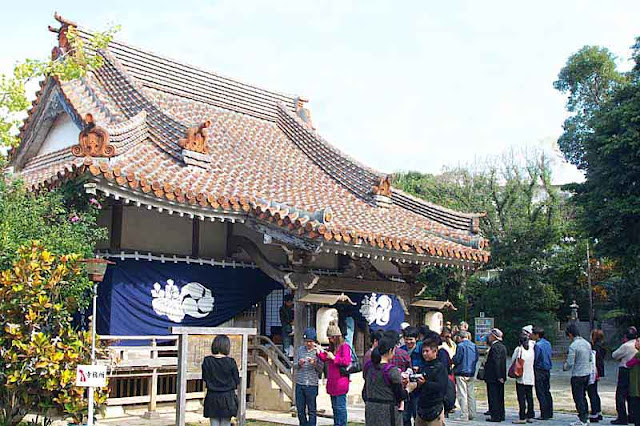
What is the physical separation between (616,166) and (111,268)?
1388cm

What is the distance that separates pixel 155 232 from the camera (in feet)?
39.3

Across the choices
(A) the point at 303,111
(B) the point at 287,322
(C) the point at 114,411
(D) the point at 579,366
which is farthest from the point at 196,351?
(A) the point at 303,111

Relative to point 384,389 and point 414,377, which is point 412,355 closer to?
point 414,377

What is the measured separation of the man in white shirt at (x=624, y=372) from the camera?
11422 millimetres

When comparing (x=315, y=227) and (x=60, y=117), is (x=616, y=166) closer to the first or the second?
(x=315, y=227)

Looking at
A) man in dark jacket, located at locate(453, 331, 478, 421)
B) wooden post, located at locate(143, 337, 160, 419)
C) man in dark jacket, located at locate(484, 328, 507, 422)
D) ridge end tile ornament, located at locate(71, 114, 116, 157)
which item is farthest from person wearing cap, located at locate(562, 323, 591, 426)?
ridge end tile ornament, located at locate(71, 114, 116, 157)

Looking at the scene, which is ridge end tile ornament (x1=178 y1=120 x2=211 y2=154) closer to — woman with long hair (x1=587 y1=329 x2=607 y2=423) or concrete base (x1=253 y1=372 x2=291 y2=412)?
concrete base (x1=253 y1=372 x2=291 y2=412)

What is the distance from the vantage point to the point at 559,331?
33.1 meters

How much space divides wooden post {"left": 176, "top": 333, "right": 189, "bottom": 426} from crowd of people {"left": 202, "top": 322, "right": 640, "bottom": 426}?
1440mm

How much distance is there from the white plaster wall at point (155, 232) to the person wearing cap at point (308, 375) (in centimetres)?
386

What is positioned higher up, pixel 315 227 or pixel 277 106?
pixel 277 106

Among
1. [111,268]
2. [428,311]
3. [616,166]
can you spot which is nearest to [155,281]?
[111,268]

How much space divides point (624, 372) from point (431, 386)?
19.8ft

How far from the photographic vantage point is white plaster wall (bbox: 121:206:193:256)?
11.6 meters
